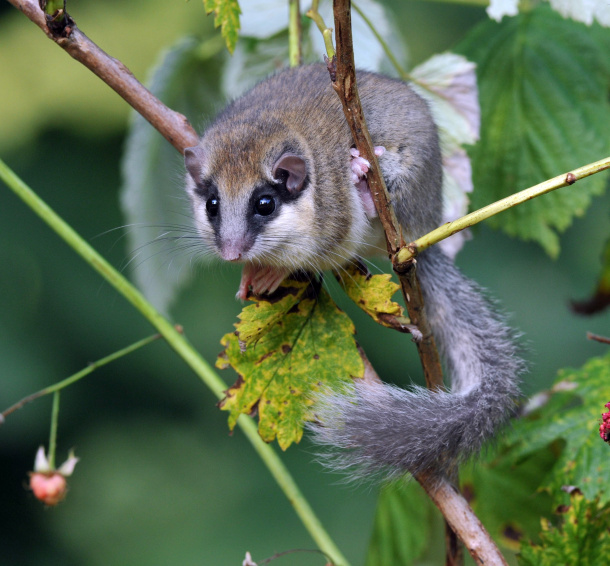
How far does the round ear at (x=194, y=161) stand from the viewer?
59.6 inches

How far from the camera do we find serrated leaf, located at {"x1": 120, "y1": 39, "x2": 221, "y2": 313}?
191 cm

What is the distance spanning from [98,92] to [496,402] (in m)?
2.09

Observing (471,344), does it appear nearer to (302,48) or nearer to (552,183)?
(552,183)

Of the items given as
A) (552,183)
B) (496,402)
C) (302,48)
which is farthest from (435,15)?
(552,183)

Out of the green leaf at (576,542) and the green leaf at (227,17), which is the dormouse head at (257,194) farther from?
the green leaf at (576,542)

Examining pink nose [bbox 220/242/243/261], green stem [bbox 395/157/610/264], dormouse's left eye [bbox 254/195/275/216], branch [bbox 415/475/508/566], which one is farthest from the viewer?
dormouse's left eye [bbox 254/195/275/216]

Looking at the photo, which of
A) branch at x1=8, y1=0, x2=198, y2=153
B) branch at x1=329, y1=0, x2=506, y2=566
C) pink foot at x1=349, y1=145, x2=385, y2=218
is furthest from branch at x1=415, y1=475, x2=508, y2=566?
branch at x1=8, y1=0, x2=198, y2=153

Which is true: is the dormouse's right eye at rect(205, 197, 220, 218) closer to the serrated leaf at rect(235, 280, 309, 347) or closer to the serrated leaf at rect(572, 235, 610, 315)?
the serrated leaf at rect(235, 280, 309, 347)

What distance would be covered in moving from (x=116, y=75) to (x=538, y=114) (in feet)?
3.32

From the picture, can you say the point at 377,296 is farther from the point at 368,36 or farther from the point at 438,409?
the point at 368,36

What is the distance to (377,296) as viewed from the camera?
125 cm

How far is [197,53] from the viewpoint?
6.39 feet

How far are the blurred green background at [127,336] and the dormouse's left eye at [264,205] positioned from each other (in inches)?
46.7

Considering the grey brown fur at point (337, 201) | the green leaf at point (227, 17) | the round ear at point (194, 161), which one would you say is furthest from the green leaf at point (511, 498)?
the green leaf at point (227, 17)
